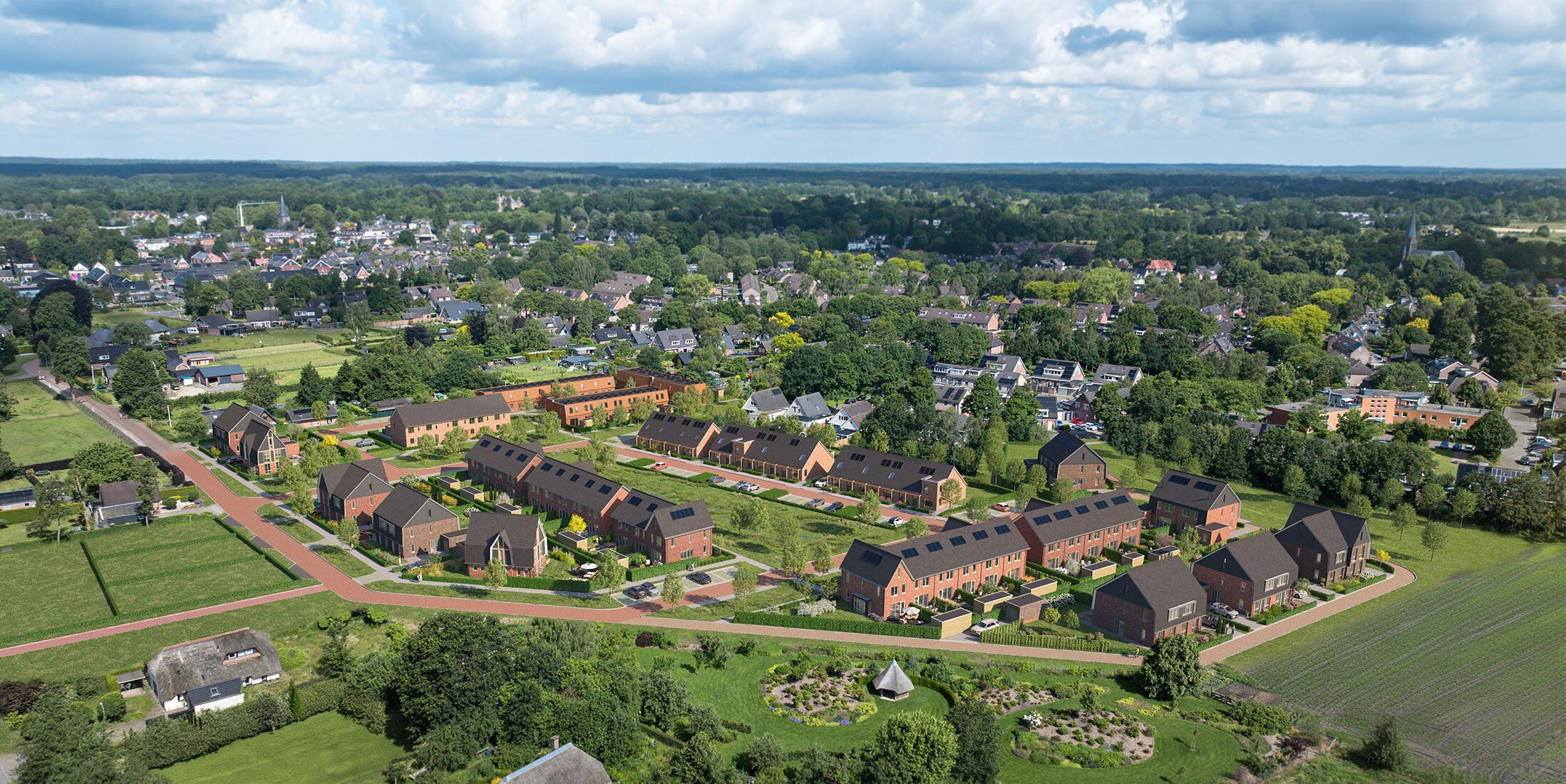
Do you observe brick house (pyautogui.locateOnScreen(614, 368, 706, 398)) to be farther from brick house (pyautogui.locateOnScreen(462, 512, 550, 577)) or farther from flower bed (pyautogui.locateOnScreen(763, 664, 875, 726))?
flower bed (pyautogui.locateOnScreen(763, 664, 875, 726))

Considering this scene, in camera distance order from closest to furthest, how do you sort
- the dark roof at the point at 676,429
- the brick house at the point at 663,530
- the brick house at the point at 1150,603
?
the brick house at the point at 1150,603 < the brick house at the point at 663,530 < the dark roof at the point at 676,429

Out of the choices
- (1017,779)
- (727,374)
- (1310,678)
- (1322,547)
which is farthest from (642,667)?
(727,374)

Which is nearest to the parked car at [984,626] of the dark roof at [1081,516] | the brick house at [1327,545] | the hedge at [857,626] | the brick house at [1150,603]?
the hedge at [857,626]

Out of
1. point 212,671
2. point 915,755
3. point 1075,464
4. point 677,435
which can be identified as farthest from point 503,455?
point 915,755

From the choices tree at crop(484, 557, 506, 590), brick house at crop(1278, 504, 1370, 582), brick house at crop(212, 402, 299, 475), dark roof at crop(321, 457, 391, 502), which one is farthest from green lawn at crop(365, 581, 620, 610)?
brick house at crop(1278, 504, 1370, 582)

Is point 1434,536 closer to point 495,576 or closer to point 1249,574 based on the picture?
point 1249,574

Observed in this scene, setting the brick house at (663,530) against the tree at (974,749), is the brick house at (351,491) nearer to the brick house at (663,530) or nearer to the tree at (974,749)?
the brick house at (663,530)

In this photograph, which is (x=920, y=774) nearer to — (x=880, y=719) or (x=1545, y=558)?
(x=880, y=719)
